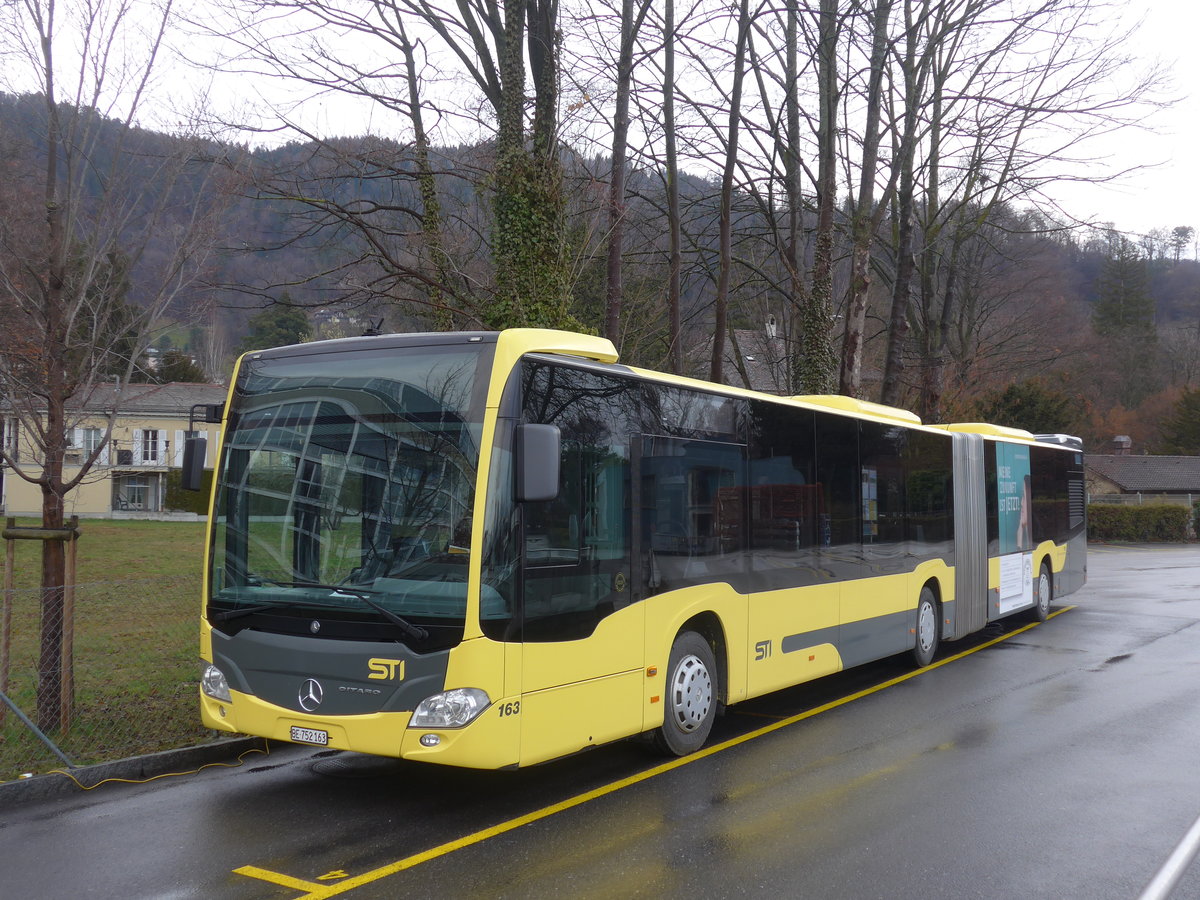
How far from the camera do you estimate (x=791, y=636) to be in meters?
9.28

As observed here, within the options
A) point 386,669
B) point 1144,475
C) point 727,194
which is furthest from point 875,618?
point 1144,475

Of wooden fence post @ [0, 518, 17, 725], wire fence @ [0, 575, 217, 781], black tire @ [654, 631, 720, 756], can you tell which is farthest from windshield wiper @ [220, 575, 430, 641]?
black tire @ [654, 631, 720, 756]

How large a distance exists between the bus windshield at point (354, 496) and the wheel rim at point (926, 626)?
8.00 metres

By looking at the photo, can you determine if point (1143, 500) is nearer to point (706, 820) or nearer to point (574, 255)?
point (574, 255)

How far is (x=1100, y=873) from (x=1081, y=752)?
283cm

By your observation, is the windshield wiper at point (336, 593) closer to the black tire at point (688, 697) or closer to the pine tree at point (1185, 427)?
the black tire at point (688, 697)

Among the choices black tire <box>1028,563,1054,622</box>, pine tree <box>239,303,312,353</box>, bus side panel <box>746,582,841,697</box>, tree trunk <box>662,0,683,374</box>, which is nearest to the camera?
bus side panel <box>746,582,841,697</box>

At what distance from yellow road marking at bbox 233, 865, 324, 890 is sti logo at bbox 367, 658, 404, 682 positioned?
3.83 ft

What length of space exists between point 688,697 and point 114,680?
5.82 meters

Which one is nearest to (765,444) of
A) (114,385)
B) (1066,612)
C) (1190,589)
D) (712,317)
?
(114,385)

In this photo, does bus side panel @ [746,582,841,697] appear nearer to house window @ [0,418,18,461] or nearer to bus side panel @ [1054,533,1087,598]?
house window @ [0,418,18,461]

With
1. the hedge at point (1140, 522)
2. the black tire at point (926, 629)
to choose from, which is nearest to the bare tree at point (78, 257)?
the black tire at point (926, 629)

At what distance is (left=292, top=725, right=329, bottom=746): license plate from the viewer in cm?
611

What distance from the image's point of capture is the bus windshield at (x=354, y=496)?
6.00m
